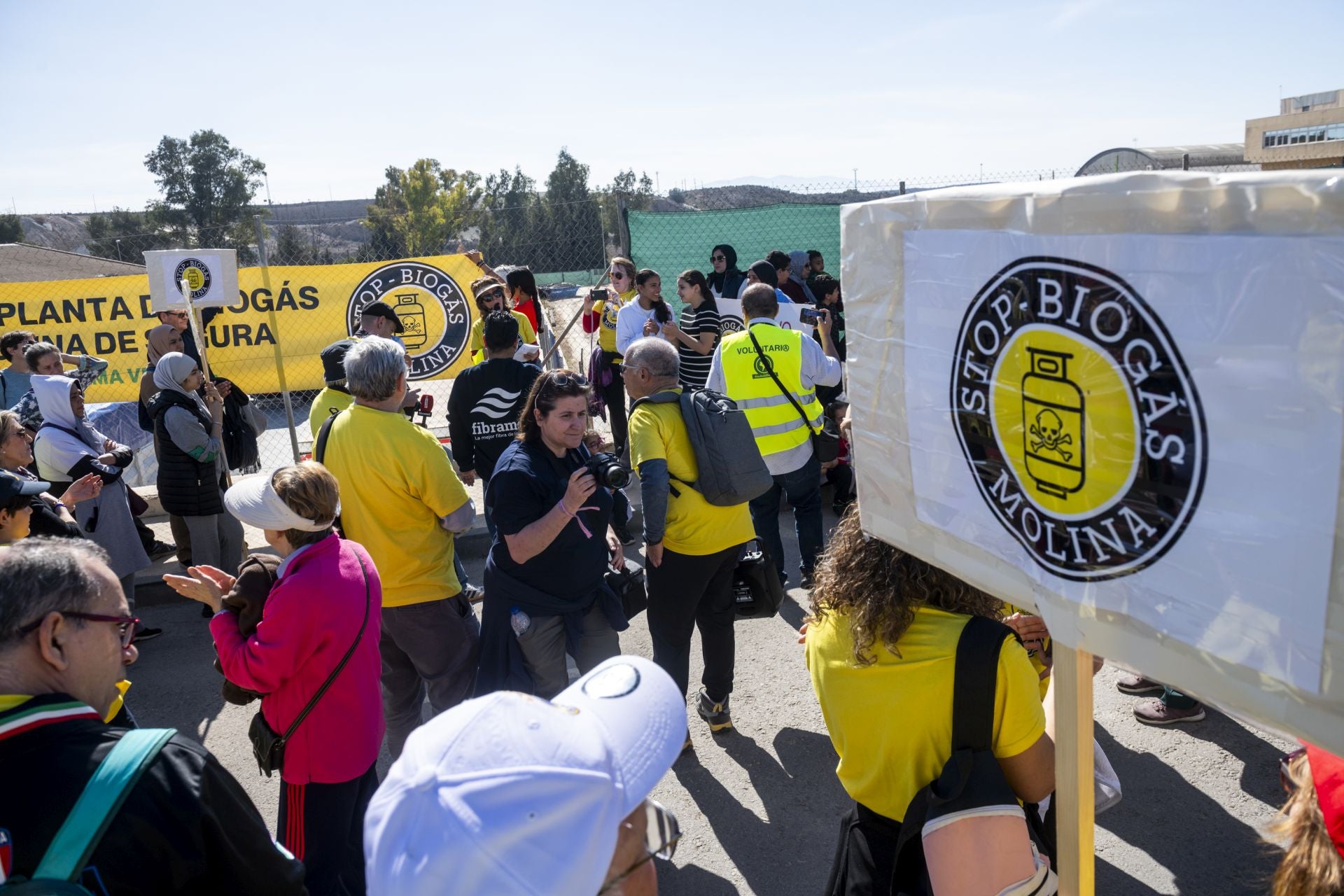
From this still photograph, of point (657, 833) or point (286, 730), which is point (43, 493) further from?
point (657, 833)

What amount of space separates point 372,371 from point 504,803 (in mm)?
2737

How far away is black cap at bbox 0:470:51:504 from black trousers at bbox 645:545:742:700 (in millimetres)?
2384

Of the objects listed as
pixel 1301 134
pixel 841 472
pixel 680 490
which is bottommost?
pixel 841 472

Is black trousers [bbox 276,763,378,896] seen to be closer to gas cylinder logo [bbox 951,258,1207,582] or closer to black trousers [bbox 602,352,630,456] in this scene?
gas cylinder logo [bbox 951,258,1207,582]

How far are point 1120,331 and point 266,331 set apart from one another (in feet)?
29.8

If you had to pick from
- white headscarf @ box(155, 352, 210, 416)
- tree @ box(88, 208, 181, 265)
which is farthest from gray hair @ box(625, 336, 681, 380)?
tree @ box(88, 208, 181, 265)

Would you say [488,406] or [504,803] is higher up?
[504,803]

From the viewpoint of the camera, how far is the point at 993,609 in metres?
2.20

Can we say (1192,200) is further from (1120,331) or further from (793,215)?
(793,215)

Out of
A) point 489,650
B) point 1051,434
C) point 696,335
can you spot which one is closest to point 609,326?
point 696,335

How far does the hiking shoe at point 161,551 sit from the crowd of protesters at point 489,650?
55.3 inches

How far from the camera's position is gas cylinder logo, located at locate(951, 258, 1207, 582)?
50.5 inches

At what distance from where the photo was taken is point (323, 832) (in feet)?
9.50

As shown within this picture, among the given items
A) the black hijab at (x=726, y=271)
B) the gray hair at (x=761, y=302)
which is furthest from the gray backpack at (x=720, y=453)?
the black hijab at (x=726, y=271)
